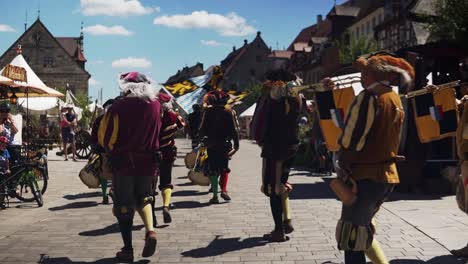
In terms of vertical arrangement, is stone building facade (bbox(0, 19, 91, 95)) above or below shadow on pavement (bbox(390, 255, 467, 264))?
above

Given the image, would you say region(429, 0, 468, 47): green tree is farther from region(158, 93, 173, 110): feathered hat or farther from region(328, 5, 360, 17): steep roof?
region(328, 5, 360, 17): steep roof

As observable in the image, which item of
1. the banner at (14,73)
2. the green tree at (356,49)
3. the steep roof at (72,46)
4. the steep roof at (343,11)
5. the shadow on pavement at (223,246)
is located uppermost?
the steep roof at (72,46)

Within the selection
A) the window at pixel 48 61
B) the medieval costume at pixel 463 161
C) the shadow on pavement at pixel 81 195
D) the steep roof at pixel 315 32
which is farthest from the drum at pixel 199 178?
the window at pixel 48 61

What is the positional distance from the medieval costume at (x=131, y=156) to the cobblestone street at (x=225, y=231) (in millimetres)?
322

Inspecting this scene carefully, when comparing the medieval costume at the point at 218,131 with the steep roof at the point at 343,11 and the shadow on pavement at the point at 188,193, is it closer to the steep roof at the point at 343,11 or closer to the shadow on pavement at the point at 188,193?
the shadow on pavement at the point at 188,193

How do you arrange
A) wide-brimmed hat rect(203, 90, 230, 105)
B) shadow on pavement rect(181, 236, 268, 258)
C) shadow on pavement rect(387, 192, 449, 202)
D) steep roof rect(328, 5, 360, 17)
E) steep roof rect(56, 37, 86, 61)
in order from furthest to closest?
steep roof rect(56, 37, 86, 61), steep roof rect(328, 5, 360, 17), shadow on pavement rect(387, 192, 449, 202), wide-brimmed hat rect(203, 90, 230, 105), shadow on pavement rect(181, 236, 268, 258)

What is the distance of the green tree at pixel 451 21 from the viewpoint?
59.1ft

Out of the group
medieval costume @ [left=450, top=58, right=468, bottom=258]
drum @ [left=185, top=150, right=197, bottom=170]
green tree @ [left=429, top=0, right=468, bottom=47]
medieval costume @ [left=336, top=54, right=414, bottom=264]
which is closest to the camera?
medieval costume @ [left=336, top=54, right=414, bottom=264]

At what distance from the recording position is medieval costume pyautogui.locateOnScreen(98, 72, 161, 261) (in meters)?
4.81

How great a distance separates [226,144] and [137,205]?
11.5 ft

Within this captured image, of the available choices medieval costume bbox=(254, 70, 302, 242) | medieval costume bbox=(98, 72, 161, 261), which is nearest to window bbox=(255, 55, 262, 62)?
medieval costume bbox=(254, 70, 302, 242)

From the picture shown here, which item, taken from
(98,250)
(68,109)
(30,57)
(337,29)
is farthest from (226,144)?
(30,57)

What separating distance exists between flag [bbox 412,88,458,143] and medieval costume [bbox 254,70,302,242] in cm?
183

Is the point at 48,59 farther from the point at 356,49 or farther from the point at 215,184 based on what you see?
the point at 215,184
